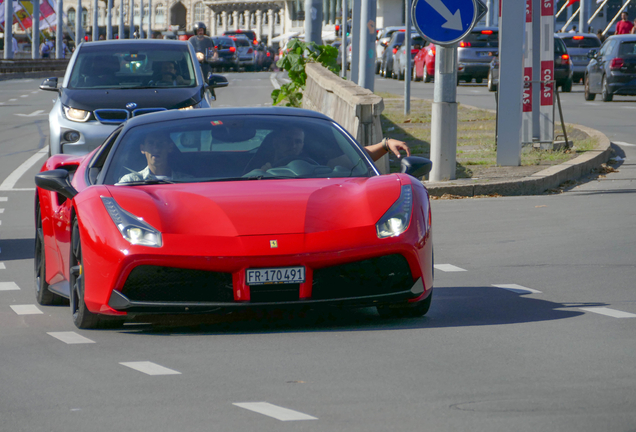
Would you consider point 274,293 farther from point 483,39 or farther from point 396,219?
point 483,39

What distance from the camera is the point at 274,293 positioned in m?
5.88

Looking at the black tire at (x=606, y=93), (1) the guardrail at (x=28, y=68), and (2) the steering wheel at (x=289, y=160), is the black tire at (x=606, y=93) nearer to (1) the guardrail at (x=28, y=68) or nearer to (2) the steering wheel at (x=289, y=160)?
(2) the steering wheel at (x=289, y=160)

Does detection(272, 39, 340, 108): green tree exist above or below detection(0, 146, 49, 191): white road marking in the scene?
above

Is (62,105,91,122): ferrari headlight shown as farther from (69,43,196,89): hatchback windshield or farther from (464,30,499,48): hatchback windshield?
(464,30,499,48): hatchback windshield

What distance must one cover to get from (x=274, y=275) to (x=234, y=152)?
48.0 inches

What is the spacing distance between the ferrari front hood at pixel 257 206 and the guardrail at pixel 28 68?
51494mm

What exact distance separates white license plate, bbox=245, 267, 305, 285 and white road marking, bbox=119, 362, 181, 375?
705 mm

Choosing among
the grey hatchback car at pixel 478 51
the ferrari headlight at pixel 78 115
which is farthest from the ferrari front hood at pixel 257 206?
the grey hatchback car at pixel 478 51

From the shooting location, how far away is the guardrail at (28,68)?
2298 inches

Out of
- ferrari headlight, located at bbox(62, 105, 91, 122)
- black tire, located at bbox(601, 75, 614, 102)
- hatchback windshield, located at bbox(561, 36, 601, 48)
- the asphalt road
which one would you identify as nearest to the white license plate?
the asphalt road

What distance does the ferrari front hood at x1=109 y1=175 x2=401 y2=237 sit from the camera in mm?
5879

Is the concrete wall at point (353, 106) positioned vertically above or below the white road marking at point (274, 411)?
above

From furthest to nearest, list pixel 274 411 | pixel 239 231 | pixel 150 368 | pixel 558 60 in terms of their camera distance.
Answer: pixel 558 60 < pixel 239 231 < pixel 150 368 < pixel 274 411


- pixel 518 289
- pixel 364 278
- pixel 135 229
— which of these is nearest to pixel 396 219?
pixel 364 278
